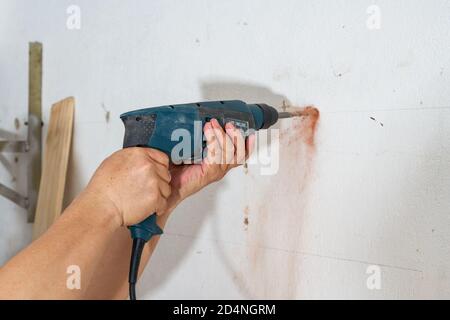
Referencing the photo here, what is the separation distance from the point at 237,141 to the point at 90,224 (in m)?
→ 0.26

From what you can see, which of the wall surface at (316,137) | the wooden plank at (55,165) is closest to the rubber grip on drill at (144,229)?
the wall surface at (316,137)

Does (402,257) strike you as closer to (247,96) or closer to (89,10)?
(247,96)

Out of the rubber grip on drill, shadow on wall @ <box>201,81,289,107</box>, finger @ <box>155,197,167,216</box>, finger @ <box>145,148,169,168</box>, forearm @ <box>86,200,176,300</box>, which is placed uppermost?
shadow on wall @ <box>201,81,289,107</box>

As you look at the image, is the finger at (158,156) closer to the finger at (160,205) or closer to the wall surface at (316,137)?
the finger at (160,205)

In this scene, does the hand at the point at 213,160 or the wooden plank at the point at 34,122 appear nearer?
the hand at the point at 213,160

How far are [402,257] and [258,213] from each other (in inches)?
10.7

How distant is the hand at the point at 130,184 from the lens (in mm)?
627

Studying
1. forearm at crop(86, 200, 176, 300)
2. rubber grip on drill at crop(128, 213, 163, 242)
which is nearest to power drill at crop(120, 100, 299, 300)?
rubber grip on drill at crop(128, 213, 163, 242)

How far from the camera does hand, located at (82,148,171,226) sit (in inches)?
24.7

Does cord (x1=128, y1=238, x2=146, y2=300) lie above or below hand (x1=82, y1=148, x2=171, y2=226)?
below

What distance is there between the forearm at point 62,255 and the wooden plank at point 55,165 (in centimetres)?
69

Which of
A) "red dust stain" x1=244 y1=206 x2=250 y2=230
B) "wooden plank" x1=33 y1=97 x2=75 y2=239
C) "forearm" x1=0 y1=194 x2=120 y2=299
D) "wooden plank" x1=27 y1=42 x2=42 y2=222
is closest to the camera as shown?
"forearm" x1=0 y1=194 x2=120 y2=299

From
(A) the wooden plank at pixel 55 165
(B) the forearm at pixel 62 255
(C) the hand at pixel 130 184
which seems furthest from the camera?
(A) the wooden plank at pixel 55 165

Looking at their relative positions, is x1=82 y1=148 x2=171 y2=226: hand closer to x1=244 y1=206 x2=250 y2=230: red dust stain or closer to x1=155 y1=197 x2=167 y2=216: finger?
x1=155 y1=197 x2=167 y2=216: finger
